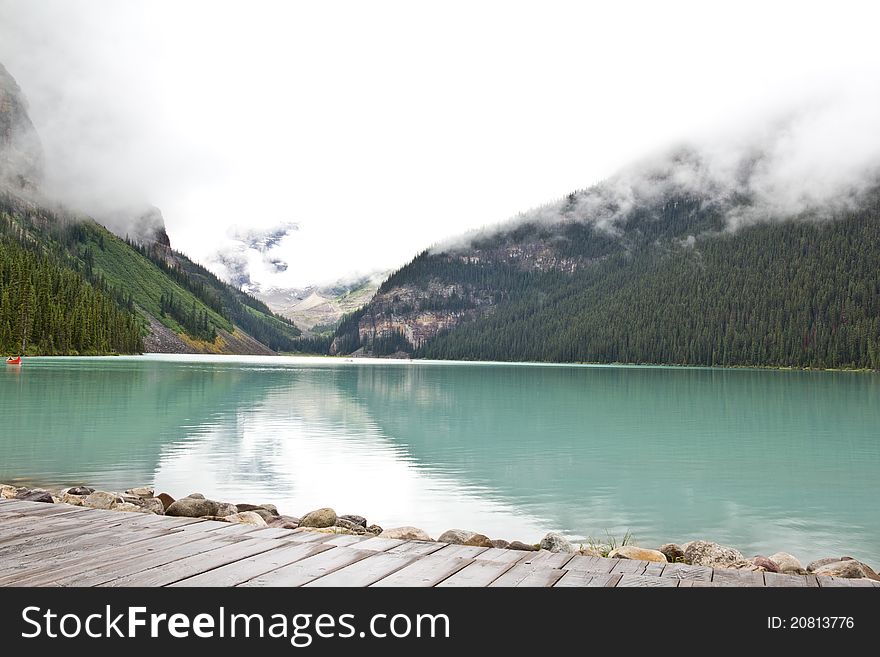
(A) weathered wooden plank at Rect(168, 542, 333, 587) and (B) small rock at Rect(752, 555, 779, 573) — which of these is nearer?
(A) weathered wooden plank at Rect(168, 542, 333, 587)

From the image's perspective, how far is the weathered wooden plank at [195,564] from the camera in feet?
18.9

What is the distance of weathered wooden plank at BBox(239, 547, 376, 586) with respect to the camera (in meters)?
5.84

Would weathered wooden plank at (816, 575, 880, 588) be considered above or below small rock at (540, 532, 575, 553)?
above

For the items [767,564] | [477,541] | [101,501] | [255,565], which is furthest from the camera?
[101,501]

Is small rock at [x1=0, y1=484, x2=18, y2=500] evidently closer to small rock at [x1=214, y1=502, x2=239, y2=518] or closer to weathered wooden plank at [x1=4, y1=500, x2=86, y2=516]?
weathered wooden plank at [x1=4, y1=500, x2=86, y2=516]

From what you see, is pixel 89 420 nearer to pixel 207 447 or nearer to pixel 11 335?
pixel 207 447

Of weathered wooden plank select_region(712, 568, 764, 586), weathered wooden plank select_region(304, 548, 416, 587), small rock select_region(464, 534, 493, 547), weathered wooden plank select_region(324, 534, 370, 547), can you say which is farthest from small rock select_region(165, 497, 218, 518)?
weathered wooden plank select_region(712, 568, 764, 586)

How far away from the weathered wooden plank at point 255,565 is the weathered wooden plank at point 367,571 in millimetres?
628

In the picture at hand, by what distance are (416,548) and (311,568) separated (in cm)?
143

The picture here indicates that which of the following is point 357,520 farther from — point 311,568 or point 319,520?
point 311,568

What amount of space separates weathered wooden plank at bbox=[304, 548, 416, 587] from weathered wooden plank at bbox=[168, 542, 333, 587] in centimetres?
63

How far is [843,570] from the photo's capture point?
1007cm


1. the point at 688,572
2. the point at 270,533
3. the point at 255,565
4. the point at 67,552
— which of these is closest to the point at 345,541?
the point at 270,533
